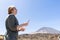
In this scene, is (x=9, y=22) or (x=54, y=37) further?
(x=54, y=37)

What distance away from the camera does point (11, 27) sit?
332 centimetres

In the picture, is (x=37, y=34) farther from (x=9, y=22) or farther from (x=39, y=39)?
(x=9, y=22)

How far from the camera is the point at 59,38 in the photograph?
11.8 metres

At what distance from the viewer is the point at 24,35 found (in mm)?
12305

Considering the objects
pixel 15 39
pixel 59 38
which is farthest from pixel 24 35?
pixel 15 39

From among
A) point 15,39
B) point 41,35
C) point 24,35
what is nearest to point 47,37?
point 41,35

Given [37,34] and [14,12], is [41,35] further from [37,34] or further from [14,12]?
[14,12]

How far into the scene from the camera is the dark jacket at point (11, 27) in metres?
3.32

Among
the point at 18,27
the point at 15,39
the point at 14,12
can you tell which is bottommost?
the point at 15,39

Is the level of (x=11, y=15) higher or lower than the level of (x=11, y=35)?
higher

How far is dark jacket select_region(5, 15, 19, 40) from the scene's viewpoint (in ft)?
10.9

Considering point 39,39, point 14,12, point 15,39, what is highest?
point 14,12

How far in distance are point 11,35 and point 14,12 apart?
1.34 ft

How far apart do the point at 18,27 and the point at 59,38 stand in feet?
28.8
